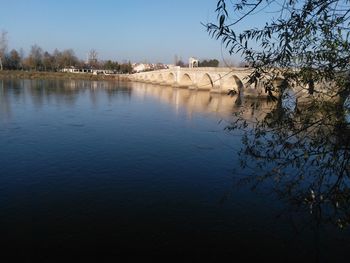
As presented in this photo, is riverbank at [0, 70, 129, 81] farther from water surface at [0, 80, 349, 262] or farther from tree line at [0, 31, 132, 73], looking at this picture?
water surface at [0, 80, 349, 262]

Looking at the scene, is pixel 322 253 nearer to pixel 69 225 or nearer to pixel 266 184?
pixel 266 184

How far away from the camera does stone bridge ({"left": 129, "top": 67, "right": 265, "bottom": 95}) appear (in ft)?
143

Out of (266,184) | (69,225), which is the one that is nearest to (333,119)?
(69,225)

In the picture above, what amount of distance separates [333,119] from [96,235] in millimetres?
5431

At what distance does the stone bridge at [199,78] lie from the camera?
43481 mm

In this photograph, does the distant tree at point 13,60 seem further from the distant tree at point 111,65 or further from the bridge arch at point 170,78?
the bridge arch at point 170,78

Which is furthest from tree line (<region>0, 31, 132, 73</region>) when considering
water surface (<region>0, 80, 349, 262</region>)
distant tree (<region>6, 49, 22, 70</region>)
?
water surface (<region>0, 80, 349, 262</region>)

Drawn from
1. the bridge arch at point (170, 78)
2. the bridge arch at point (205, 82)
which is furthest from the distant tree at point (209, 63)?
the bridge arch at point (205, 82)

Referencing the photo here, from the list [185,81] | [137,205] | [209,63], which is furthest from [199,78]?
[137,205]

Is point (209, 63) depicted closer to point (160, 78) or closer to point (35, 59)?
point (160, 78)

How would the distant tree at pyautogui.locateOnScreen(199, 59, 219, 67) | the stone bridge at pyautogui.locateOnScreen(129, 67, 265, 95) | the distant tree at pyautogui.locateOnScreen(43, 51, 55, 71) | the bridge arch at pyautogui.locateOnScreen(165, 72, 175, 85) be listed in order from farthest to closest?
1. the distant tree at pyautogui.locateOnScreen(43, 51, 55, 71)
2. the distant tree at pyautogui.locateOnScreen(199, 59, 219, 67)
3. the bridge arch at pyautogui.locateOnScreen(165, 72, 175, 85)
4. the stone bridge at pyautogui.locateOnScreen(129, 67, 265, 95)

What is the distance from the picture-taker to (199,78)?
54.5 meters

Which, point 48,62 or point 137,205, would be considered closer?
point 137,205

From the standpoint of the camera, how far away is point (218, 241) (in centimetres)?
703
